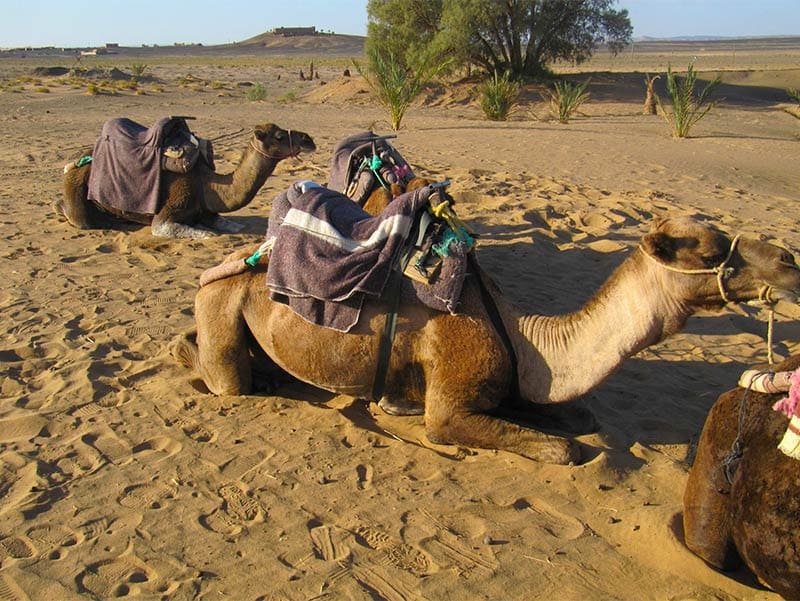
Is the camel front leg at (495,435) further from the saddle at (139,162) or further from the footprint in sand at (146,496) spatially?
the saddle at (139,162)

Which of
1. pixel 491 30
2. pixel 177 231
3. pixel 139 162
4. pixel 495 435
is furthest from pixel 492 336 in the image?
pixel 491 30

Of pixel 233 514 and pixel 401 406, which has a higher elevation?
pixel 401 406

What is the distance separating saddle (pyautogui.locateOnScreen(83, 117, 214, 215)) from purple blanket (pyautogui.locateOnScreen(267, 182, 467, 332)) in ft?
15.7

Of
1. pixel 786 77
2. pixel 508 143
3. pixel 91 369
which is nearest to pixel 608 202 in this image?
pixel 508 143

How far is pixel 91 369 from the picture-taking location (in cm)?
548

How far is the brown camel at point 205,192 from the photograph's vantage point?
8.73 m

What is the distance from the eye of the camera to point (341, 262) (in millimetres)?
4410

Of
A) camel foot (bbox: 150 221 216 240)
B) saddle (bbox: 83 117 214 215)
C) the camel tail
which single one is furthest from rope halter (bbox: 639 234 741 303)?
saddle (bbox: 83 117 214 215)

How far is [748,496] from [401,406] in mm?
Result: 2105

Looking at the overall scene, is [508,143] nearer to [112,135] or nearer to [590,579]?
[112,135]

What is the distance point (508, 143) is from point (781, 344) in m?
10.7

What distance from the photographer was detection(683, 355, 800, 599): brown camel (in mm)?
2977

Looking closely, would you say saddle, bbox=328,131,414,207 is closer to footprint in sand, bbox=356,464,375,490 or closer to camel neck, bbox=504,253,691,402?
camel neck, bbox=504,253,691,402

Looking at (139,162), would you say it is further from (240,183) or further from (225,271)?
(225,271)
